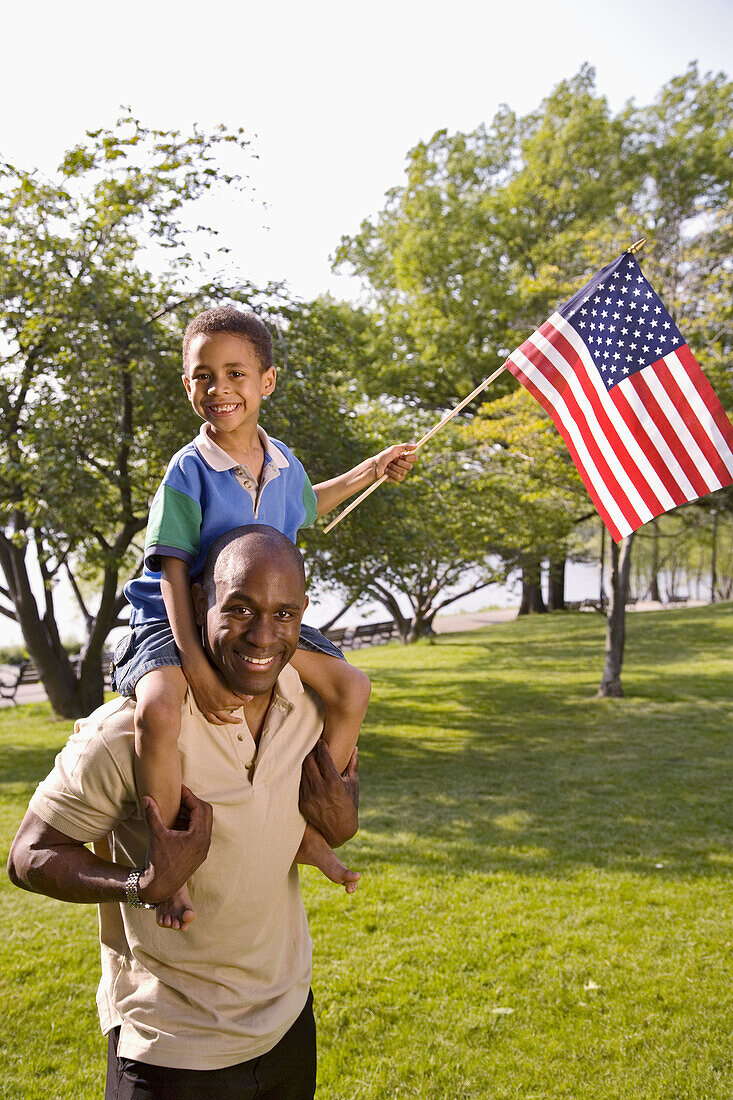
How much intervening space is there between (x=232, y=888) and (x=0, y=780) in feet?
34.6

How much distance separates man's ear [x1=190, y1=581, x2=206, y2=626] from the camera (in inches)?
82.4

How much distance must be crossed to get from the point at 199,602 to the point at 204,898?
68cm

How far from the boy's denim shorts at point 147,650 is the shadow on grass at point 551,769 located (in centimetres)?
603

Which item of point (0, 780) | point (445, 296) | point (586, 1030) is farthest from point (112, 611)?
point (445, 296)

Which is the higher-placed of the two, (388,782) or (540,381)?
(540,381)

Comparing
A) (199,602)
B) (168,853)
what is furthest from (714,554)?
(168,853)

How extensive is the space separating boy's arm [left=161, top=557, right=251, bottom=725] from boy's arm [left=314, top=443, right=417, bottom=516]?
66cm

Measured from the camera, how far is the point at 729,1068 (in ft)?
15.5

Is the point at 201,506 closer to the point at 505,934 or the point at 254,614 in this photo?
the point at 254,614

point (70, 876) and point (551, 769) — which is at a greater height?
point (70, 876)

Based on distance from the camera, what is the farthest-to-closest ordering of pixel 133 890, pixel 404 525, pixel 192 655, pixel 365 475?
pixel 404 525 < pixel 365 475 < pixel 192 655 < pixel 133 890

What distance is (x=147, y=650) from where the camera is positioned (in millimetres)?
2109

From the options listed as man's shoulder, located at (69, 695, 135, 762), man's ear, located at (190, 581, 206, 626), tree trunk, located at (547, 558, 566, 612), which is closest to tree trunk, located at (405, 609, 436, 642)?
tree trunk, located at (547, 558, 566, 612)

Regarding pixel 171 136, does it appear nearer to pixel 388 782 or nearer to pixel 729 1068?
pixel 388 782
